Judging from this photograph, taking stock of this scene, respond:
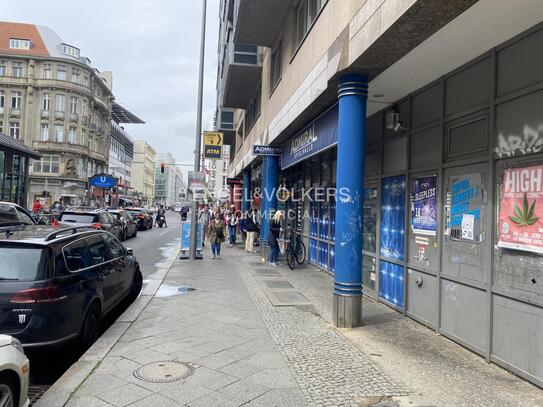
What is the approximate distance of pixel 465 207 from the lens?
5887 millimetres

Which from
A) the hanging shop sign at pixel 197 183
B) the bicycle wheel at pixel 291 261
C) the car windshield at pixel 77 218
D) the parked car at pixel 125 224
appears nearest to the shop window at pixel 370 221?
the bicycle wheel at pixel 291 261

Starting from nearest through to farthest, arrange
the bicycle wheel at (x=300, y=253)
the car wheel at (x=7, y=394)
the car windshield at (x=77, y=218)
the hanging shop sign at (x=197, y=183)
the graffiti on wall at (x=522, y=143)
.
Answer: the car wheel at (x=7, y=394) < the graffiti on wall at (x=522, y=143) < the bicycle wheel at (x=300, y=253) < the hanging shop sign at (x=197, y=183) < the car windshield at (x=77, y=218)

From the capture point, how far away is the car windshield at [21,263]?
16.9ft

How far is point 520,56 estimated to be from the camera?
4.98 meters

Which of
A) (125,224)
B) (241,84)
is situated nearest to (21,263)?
(241,84)

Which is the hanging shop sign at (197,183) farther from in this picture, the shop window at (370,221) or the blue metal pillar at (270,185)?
the shop window at (370,221)

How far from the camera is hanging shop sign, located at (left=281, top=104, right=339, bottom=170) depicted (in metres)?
8.10

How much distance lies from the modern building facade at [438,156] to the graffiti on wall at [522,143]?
0.05 feet

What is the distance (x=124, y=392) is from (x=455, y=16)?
5.05 meters

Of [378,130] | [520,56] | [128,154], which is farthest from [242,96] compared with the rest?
[128,154]

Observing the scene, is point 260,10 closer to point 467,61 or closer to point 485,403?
point 467,61

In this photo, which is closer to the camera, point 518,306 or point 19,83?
point 518,306

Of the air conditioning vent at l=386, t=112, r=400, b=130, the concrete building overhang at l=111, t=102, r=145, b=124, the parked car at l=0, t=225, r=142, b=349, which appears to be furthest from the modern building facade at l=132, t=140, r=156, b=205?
the parked car at l=0, t=225, r=142, b=349

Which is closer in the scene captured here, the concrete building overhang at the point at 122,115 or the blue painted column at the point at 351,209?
the blue painted column at the point at 351,209
